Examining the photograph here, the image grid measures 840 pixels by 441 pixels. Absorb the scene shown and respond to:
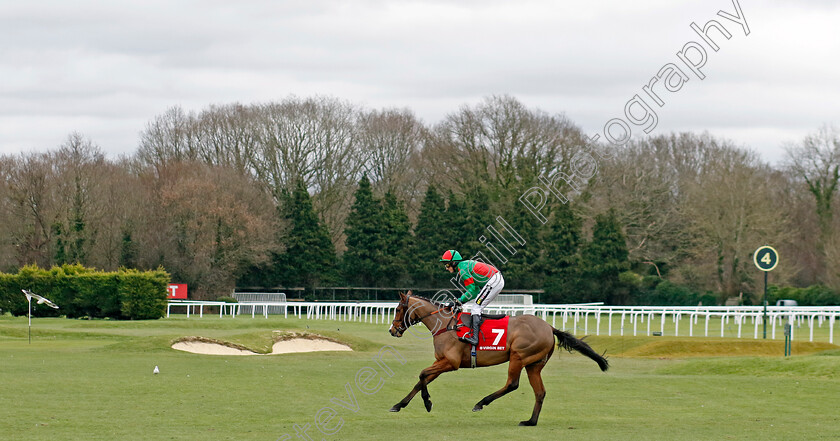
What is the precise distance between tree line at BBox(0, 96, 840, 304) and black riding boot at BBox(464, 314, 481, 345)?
42.5 m

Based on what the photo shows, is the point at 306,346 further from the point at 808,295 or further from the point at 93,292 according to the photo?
the point at 808,295

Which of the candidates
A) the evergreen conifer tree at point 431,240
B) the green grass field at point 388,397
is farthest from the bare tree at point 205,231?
the green grass field at point 388,397

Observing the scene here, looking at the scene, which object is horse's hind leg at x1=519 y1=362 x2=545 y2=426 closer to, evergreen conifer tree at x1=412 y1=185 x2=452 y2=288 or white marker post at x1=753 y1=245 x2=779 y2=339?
white marker post at x1=753 y1=245 x2=779 y2=339

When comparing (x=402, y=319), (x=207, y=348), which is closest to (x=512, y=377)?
(x=402, y=319)

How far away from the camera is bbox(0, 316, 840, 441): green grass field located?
36.3ft

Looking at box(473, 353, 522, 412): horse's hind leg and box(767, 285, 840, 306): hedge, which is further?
box(767, 285, 840, 306): hedge

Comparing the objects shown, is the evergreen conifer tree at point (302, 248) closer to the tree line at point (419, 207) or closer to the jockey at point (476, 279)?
the tree line at point (419, 207)

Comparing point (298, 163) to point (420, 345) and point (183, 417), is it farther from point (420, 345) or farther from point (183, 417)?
point (183, 417)

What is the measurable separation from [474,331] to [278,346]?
15.1 m

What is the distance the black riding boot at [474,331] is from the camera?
40.8 feet

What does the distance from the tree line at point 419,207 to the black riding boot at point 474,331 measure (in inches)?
1672

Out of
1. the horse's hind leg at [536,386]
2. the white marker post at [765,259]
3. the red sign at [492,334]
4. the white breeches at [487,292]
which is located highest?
the white marker post at [765,259]

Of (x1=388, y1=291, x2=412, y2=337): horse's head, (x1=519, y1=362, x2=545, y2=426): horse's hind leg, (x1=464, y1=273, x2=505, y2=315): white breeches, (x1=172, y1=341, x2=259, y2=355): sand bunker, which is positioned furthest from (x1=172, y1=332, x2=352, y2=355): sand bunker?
(x1=519, y1=362, x2=545, y2=426): horse's hind leg

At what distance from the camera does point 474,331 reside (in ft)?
40.9
